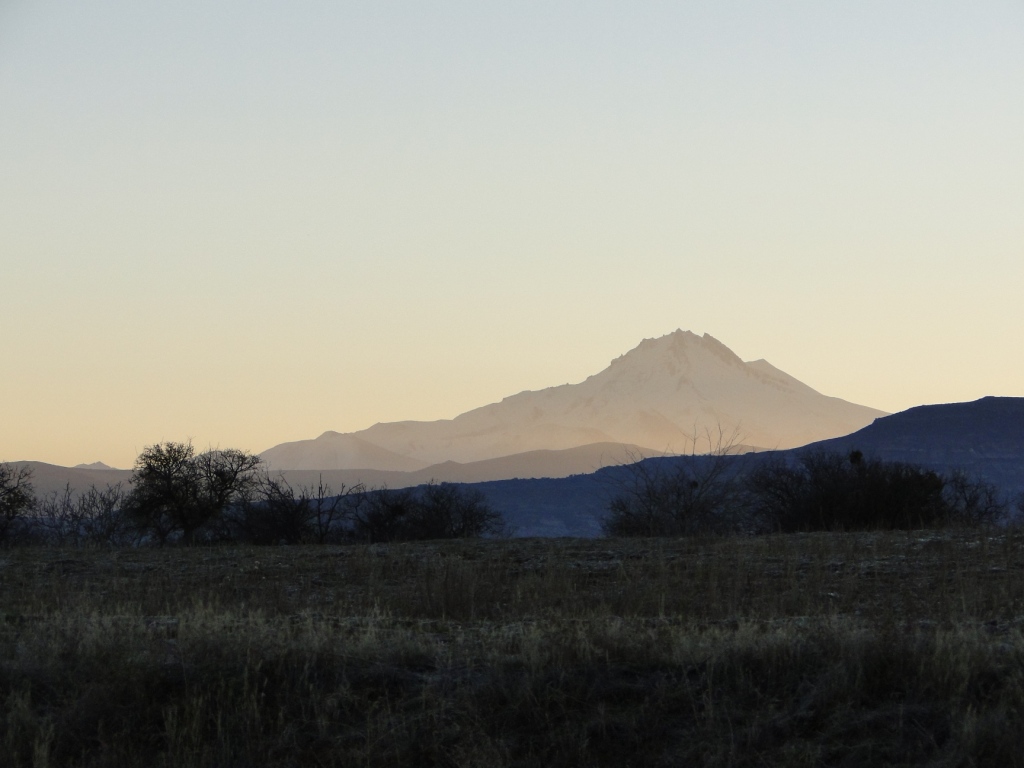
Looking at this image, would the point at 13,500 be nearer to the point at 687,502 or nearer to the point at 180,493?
the point at 180,493

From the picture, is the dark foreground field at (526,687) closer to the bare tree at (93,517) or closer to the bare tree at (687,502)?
the bare tree at (687,502)

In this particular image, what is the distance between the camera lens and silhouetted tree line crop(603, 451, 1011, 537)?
26703 millimetres

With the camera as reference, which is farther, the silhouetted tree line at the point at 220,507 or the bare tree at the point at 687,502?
the silhouetted tree line at the point at 220,507

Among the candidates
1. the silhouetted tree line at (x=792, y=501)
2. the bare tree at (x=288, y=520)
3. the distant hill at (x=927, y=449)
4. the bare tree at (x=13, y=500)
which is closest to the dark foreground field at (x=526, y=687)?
the silhouetted tree line at (x=792, y=501)

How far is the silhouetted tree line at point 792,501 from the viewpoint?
26.7 m

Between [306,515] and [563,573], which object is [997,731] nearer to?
[563,573]

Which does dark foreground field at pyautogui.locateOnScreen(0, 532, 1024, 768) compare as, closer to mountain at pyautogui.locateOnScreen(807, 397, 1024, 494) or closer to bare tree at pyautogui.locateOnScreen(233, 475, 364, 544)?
bare tree at pyautogui.locateOnScreen(233, 475, 364, 544)

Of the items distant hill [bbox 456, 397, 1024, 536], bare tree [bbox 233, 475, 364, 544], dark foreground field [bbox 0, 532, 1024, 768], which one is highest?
distant hill [bbox 456, 397, 1024, 536]

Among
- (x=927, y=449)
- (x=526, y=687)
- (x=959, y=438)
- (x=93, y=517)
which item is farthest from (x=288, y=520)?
(x=959, y=438)

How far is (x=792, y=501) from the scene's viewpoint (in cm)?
2972

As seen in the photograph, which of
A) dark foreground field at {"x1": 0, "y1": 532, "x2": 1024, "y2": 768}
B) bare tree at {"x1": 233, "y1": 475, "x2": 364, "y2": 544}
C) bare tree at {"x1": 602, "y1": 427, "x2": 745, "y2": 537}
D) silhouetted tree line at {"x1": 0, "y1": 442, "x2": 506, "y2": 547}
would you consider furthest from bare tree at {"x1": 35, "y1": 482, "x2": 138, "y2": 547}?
dark foreground field at {"x1": 0, "y1": 532, "x2": 1024, "y2": 768}

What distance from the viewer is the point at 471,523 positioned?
40.1 m

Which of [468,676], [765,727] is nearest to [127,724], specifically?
[468,676]

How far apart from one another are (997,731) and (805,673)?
1421 millimetres
